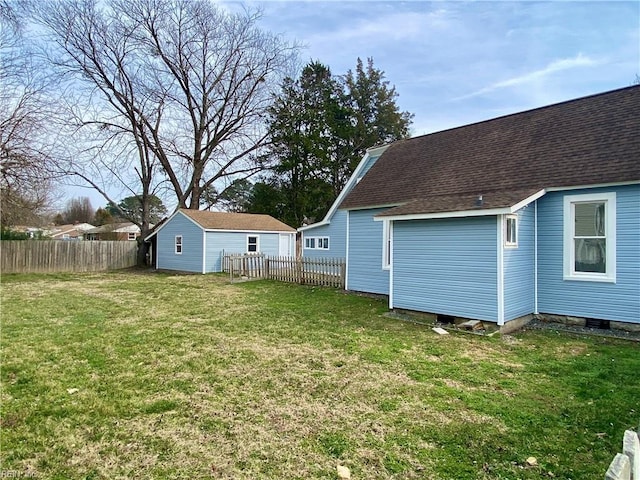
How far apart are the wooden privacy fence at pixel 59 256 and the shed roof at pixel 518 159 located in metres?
17.2

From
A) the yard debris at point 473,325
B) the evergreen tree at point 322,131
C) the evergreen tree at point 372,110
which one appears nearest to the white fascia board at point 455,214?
the yard debris at point 473,325

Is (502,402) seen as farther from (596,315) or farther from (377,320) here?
(596,315)

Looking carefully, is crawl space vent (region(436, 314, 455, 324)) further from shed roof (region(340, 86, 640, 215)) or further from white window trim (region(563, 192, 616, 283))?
white window trim (region(563, 192, 616, 283))

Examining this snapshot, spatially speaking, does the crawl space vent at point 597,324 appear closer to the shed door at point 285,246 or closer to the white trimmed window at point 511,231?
the white trimmed window at point 511,231

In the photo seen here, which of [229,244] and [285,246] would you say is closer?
[229,244]

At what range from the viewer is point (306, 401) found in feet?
14.5

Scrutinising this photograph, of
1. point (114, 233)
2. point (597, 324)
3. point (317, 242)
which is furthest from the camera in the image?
point (114, 233)

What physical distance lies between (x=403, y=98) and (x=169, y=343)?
37.0 meters

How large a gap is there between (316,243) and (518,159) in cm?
1258

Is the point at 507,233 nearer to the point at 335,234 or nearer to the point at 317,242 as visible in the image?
the point at 335,234

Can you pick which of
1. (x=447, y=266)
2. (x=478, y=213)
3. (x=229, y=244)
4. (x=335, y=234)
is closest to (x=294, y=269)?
(x=335, y=234)

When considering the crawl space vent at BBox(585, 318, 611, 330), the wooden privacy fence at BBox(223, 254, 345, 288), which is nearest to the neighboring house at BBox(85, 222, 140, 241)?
the wooden privacy fence at BBox(223, 254, 345, 288)

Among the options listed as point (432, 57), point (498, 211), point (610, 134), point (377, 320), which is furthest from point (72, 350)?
point (432, 57)

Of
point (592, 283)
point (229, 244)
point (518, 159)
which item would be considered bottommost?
point (592, 283)
